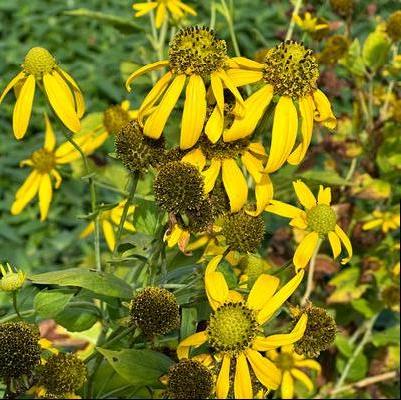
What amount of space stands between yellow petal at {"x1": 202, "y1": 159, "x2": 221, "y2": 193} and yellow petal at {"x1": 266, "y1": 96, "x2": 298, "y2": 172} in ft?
0.30

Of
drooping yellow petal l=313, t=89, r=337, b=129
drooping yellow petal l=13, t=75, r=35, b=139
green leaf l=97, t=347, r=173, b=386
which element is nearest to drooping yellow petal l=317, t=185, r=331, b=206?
drooping yellow petal l=313, t=89, r=337, b=129

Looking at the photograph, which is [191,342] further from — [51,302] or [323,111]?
[323,111]

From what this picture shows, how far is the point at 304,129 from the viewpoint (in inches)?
43.1

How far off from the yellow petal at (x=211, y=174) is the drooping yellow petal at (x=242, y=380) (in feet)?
0.80

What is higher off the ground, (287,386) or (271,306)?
(271,306)

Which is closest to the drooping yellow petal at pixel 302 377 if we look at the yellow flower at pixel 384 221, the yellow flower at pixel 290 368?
the yellow flower at pixel 290 368

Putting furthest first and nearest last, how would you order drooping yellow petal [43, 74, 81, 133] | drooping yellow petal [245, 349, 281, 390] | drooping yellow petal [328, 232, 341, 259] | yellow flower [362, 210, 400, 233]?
yellow flower [362, 210, 400, 233]
drooping yellow petal [328, 232, 341, 259]
drooping yellow petal [43, 74, 81, 133]
drooping yellow petal [245, 349, 281, 390]

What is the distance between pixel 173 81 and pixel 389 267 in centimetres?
121

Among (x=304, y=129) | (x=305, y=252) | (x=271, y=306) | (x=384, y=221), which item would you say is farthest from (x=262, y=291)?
(x=384, y=221)

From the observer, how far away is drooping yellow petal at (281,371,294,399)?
1952 mm

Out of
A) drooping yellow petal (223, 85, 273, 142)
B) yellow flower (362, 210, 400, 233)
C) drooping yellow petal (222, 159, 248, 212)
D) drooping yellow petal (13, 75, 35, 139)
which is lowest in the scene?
yellow flower (362, 210, 400, 233)

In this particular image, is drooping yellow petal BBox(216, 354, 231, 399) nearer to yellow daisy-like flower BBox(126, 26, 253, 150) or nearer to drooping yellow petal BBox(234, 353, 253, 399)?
drooping yellow petal BBox(234, 353, 253, 399)

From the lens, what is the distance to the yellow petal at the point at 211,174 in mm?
1124

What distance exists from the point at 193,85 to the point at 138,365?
0.40 m
